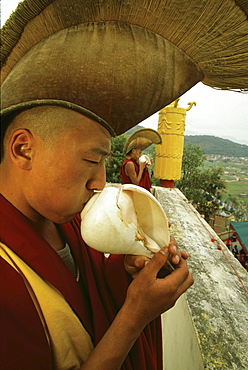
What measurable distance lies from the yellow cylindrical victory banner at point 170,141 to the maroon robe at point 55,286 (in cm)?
760

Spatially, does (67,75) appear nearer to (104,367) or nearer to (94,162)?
(94,162)

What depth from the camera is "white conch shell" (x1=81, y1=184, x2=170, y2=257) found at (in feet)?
2.51

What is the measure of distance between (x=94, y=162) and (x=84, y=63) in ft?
0.99

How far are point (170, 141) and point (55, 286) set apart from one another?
8043mm

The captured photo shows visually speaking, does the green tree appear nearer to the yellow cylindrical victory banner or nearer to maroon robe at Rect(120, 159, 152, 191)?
the yellow cylindrical victory banner

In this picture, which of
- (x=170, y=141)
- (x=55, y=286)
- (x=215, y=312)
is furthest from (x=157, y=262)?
(x=170, y=141)

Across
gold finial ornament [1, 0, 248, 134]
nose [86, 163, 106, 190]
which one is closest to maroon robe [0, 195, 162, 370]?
nose [86, 163, 106, 190]

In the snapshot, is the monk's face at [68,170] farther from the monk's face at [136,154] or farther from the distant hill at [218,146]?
the distant hill at [218,146]

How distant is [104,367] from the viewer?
730 millimetres

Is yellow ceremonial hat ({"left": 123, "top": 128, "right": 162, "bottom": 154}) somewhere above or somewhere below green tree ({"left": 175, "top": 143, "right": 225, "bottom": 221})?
above

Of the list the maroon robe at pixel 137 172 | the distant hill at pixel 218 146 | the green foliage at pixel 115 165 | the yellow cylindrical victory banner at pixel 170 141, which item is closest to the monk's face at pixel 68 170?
the maroon robe at pixel 137 172

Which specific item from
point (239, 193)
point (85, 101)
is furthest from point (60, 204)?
point (239, 193)

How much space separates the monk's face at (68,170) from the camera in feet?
2.40

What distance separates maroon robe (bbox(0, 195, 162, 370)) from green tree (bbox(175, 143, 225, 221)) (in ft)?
50.9
